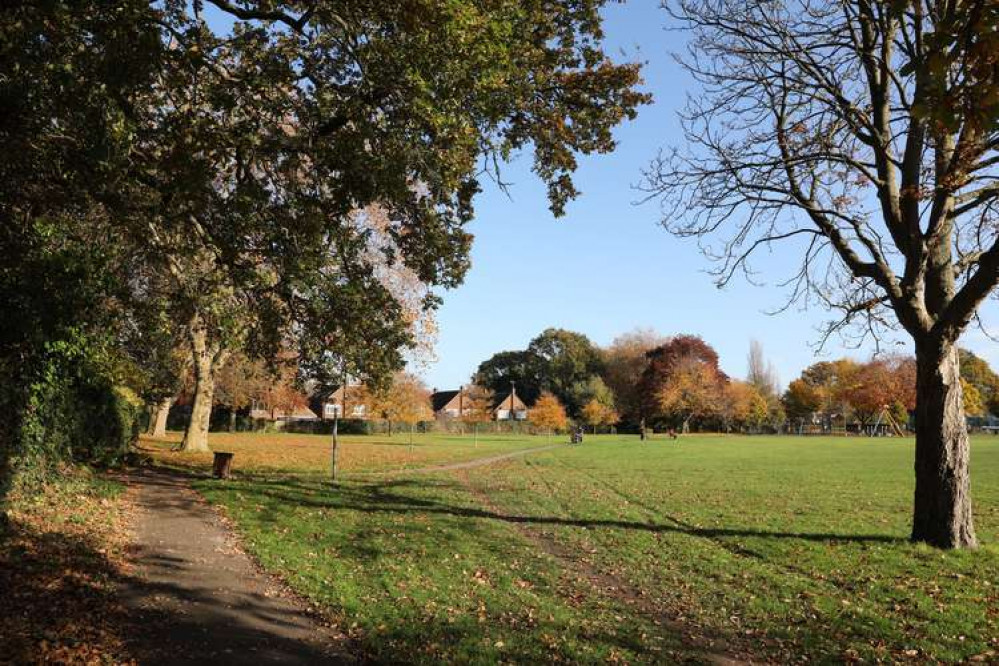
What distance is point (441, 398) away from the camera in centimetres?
12012

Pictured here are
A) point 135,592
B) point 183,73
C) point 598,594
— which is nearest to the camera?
point 135,592

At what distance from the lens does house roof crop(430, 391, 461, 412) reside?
115m

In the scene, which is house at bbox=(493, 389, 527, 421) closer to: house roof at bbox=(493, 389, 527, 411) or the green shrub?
house roof at bbox=(493, 389, 527, 411)

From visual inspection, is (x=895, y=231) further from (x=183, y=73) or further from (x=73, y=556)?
(x=73, y=556)

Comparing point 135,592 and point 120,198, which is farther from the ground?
point 120,198

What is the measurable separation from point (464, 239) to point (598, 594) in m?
A: 6.42

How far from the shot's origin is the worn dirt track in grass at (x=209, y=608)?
597 centimetres

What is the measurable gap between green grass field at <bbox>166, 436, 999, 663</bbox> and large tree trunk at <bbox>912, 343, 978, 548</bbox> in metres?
0.46

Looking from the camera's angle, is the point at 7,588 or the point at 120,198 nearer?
the point at 7,588

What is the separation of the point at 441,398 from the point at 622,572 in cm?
11122

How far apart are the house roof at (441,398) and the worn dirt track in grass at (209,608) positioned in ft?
338

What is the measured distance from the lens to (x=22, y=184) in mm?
9133

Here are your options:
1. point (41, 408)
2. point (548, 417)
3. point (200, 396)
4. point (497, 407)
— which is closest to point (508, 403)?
point (497, 407)

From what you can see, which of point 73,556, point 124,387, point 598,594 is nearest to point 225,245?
point 73,556
